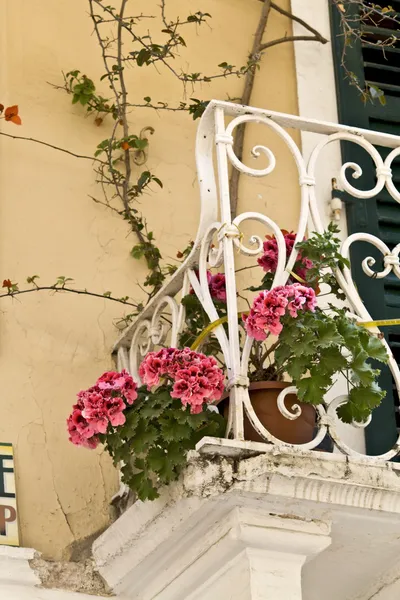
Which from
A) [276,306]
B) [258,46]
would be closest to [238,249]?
[276,306]

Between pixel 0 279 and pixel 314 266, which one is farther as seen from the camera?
pixel 0 279

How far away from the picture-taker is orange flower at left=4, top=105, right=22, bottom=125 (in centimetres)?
482

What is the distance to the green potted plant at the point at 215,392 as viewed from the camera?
3.84 meters

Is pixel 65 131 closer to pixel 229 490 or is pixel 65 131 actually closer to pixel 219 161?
pixel 219 161

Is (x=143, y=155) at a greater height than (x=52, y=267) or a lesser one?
greater

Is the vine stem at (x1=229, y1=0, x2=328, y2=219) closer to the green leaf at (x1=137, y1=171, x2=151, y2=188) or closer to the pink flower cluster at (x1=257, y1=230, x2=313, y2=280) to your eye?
the green leaf at (x1=137, y1=171, x2=151, y2=188)

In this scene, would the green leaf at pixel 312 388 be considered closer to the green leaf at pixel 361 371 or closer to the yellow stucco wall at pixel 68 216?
the green leaf at pixel 361 371

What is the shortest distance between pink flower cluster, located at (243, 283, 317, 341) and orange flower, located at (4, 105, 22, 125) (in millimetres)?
1379

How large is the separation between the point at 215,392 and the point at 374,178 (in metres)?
1.78

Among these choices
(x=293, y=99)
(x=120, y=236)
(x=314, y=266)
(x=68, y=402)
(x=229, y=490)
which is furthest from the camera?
(x=293, y=99)

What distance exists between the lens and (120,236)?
5090 millimetres

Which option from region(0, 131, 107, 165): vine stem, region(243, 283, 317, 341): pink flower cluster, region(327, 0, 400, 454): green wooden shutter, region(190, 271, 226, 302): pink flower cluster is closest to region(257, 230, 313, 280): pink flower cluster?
region(190, 271, 226, 302): pink flower cluster

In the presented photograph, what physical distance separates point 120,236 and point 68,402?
2.33 feet

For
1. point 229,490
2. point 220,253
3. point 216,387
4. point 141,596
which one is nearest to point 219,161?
point 220,253
